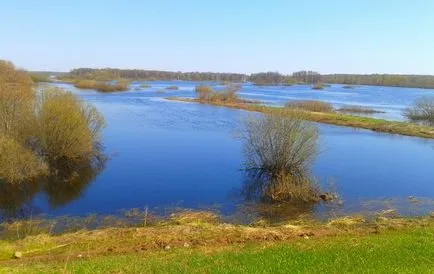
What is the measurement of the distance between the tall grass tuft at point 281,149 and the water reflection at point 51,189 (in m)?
9.01

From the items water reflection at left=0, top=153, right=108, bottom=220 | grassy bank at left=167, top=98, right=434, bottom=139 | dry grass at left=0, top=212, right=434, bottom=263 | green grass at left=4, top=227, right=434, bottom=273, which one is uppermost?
green grass at left=4, top=227, right=434, bottom=273

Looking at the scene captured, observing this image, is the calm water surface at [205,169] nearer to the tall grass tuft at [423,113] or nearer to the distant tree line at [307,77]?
the tall grass tuft at [423,113]

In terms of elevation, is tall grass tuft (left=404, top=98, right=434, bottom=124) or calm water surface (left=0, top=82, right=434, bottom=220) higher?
tall grass tuft (left=404, top=98, right=434, bottom=124)

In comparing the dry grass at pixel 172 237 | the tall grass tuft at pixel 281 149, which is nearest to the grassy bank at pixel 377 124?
the tall grass tuft at pixel 281 149

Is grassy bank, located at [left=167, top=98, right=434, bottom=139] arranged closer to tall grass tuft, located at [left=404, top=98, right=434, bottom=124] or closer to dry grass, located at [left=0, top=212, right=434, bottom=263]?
tall grass tuft, located at [left=404, top=98, right=434, bottom=124]

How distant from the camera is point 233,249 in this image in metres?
12.0

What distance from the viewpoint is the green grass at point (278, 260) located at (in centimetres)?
915

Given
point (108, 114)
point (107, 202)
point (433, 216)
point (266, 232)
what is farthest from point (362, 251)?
point (108, 114)

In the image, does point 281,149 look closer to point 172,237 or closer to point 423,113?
point 172,237

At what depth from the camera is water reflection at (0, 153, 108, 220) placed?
19312mm

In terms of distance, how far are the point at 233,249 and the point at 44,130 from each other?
1835 centimetres

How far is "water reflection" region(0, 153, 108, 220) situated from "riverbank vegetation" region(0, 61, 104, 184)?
0.51 meters

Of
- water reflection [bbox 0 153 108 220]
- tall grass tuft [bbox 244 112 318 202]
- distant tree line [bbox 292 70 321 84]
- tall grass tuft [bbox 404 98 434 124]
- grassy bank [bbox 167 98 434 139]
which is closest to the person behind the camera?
water reflection [bbox 0 153 108 220]

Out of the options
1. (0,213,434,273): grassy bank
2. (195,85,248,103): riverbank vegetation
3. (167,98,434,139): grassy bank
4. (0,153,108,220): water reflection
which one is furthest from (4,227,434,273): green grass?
(195,85,248,103): riverbank vegetation
